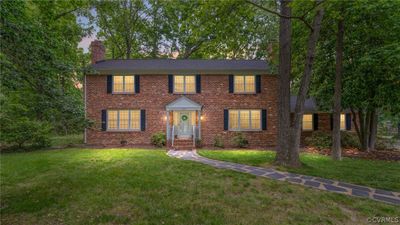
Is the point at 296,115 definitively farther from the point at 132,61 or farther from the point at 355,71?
the point at 132,61

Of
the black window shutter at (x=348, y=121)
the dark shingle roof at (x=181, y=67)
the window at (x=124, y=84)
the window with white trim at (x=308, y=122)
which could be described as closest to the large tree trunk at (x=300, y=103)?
the dark shingle roof at (x=181, y=67)

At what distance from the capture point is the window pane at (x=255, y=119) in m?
16.1

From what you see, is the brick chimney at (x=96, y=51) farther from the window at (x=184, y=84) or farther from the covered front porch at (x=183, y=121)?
the covered front porch at (x=183, y=121)

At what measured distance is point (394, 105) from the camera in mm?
11508

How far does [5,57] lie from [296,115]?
8.87 m

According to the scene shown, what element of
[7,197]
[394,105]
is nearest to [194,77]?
[394,105]

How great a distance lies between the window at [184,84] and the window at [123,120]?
10.5 ft

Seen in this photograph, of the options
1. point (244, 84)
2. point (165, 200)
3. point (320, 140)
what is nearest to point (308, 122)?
point (320, 140)

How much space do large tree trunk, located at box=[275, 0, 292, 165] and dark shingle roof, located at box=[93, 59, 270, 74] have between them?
6.55 m

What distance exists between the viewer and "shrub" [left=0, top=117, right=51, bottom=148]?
12.9m

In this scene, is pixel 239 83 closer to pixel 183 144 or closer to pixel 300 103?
pixel 183 144

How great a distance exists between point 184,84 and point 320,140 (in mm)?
9501

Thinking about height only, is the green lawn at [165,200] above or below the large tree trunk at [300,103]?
below

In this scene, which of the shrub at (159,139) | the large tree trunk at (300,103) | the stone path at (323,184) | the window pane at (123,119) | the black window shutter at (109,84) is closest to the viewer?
the stone path at (323,184)
